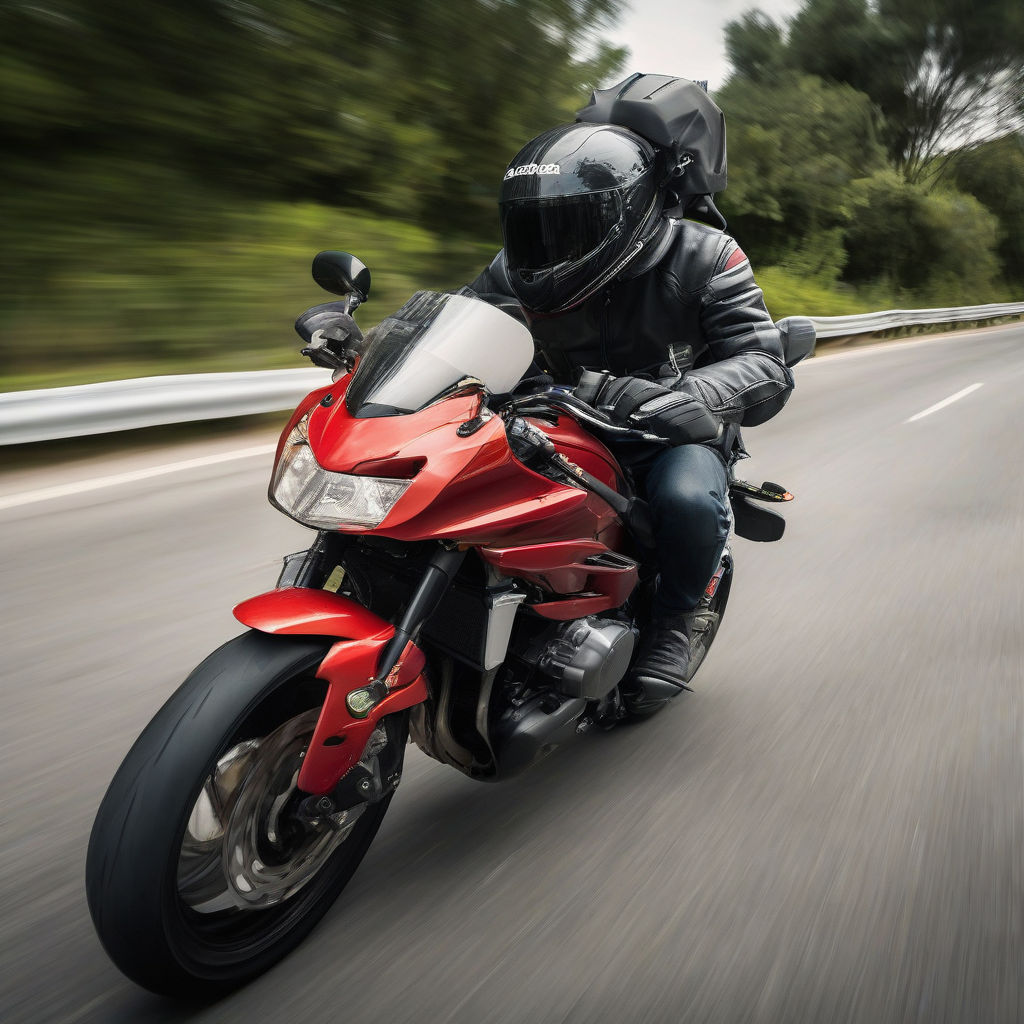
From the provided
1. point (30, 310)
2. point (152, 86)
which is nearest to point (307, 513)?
point (30, 310)

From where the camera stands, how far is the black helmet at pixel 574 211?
2.31 meters

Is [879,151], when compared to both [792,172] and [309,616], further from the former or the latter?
[309,616]

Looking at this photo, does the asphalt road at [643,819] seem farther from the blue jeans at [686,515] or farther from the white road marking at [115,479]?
the blue jeans at [686,515]

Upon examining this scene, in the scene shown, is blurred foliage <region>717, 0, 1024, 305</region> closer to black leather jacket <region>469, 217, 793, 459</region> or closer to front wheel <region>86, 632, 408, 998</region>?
black leather jacket <region>469, 217, 793, 459</region>

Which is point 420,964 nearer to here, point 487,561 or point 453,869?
point 453,869

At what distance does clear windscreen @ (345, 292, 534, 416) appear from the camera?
1.90 metres

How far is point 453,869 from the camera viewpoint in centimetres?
227

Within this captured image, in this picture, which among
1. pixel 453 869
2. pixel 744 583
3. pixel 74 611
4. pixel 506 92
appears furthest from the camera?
pixel 506 92

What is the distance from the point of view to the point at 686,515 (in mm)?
2525

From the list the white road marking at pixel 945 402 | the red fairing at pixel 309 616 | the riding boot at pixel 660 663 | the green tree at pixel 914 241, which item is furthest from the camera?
the green tree at pixel 914 241

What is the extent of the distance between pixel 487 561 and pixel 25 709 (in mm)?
1678

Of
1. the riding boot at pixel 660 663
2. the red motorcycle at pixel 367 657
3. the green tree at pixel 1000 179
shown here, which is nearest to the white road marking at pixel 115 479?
the riding boot at pixel 660 663

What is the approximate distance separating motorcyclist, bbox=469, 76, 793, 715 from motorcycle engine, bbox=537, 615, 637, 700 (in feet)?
1.22

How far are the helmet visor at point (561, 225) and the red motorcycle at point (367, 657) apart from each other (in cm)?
39
